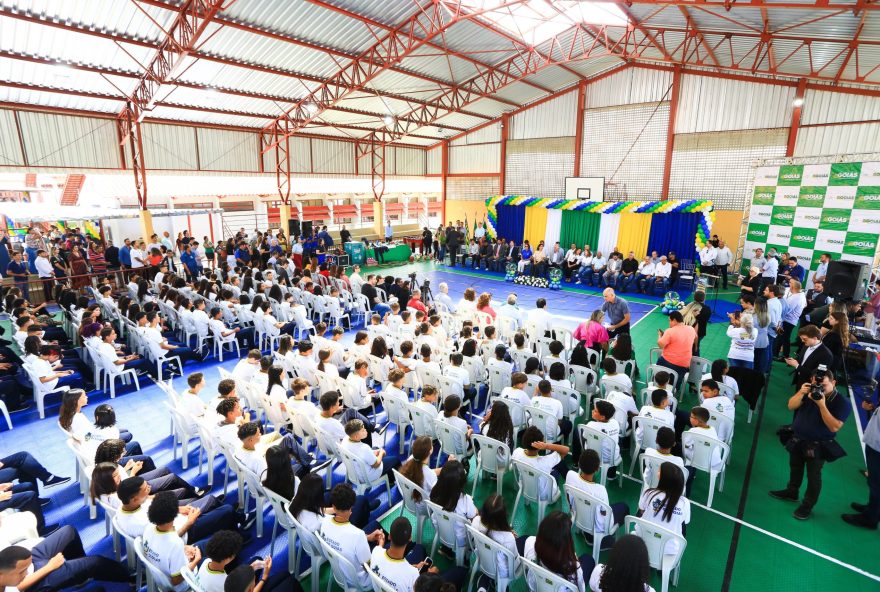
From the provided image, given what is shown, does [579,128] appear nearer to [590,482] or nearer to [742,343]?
[742,343]

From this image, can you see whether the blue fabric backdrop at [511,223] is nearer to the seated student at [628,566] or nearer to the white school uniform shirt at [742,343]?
the white school uniform shirt at [742,343]

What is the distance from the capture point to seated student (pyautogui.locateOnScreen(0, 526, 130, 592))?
8.63ft

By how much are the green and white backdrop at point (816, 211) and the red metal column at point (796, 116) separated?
1934 millimetres

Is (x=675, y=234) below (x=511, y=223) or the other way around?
below

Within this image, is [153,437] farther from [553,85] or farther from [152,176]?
[553,85]

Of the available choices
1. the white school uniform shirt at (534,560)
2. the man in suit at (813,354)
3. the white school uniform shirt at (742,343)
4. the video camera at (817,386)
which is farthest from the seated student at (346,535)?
the white school uniform shirt at (742,343)

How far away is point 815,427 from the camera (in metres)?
4.32

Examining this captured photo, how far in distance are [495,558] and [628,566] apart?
0.96 m

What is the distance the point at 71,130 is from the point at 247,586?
16409 mm

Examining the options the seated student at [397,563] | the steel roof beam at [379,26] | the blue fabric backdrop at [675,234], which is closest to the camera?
the seated student at [397,563]

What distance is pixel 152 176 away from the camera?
15.8 metres

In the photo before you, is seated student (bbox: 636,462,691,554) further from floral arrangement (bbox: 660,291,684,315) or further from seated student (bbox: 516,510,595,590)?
floral arrangement (bbox: 660,291,684,315)

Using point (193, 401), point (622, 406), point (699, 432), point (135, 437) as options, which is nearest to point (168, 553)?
point (193, 401)

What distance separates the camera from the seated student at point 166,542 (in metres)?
2.97
